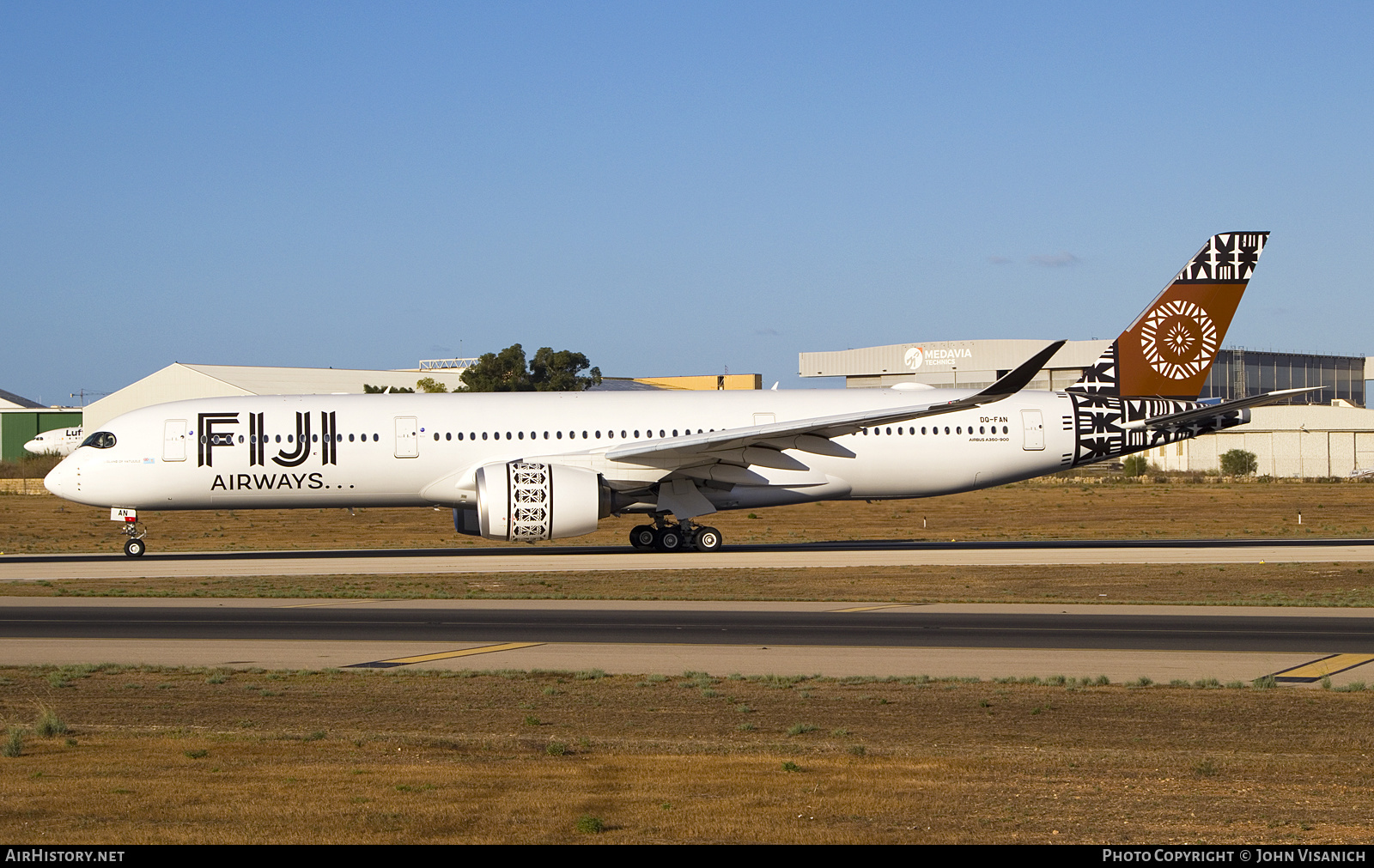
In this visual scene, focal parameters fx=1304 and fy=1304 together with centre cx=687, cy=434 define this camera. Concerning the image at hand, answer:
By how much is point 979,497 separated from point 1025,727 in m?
48.1

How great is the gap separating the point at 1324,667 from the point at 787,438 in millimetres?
16041

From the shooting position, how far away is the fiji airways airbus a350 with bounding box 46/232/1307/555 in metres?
29.5

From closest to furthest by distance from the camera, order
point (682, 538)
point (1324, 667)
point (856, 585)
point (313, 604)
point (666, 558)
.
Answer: point (1324, 667) < point (313, 604) < point (856, 585) < point (666, 558) < point (682, 538)

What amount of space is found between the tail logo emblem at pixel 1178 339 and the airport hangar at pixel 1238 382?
44.4 meters

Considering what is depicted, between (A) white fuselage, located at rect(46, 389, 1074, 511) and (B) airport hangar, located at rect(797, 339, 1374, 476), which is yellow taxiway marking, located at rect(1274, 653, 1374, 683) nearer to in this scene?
(A) white fuselage, located at rect(46, 389, 1074, 511)

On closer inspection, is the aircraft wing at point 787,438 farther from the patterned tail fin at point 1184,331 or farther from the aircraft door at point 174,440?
the aircraft door at point 174,440

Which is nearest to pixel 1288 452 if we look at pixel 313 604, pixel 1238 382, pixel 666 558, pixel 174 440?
pixel 1238 382

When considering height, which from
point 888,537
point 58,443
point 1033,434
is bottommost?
point 888,537

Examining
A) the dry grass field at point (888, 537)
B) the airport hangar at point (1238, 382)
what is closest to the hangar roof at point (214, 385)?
the dry grass field at point (888, 537)

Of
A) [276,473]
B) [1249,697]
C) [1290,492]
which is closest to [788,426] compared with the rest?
[276,473]

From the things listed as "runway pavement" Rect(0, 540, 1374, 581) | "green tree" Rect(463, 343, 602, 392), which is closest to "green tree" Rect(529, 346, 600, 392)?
"green tree" Rect(463, 343, 602, 392)

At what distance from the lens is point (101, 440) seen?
30.8 m

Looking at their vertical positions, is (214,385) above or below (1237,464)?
above

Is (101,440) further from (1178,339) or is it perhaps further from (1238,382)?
(1238,382)
